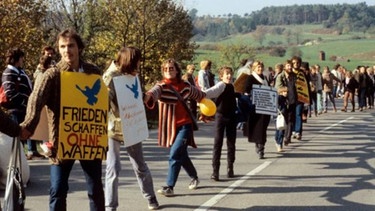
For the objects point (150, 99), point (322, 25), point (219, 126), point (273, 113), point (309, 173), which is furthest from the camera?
point (322, 25)

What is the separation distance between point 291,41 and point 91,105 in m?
149

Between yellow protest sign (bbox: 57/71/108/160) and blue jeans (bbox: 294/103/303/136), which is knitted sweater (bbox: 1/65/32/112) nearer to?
yellow protest sign (bbox: 57/71/108/160)

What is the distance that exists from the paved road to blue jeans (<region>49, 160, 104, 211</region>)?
2.19 m

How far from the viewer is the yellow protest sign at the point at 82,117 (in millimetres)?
6551

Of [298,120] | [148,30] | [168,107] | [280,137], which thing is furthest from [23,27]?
[168,107]

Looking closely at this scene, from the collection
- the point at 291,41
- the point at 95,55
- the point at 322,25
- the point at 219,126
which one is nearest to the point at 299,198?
the point at 219,126

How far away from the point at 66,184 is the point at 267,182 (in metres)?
4.94

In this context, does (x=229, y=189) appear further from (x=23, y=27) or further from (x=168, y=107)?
(x=23, y=27)

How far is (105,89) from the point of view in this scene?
22.6 feet

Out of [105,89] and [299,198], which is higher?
[105,89]

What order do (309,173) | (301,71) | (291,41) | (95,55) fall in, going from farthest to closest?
(291,41), (95,55), (301,71), (309,173)

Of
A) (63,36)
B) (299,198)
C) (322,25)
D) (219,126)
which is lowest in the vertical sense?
(299,198)

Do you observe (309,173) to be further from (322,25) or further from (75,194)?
(322,25)

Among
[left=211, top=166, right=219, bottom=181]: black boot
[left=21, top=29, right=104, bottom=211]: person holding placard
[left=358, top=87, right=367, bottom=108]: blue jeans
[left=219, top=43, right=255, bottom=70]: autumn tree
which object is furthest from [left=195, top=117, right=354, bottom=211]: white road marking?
[left=219, top=43, right=255, bottom=70]: autumn tree
